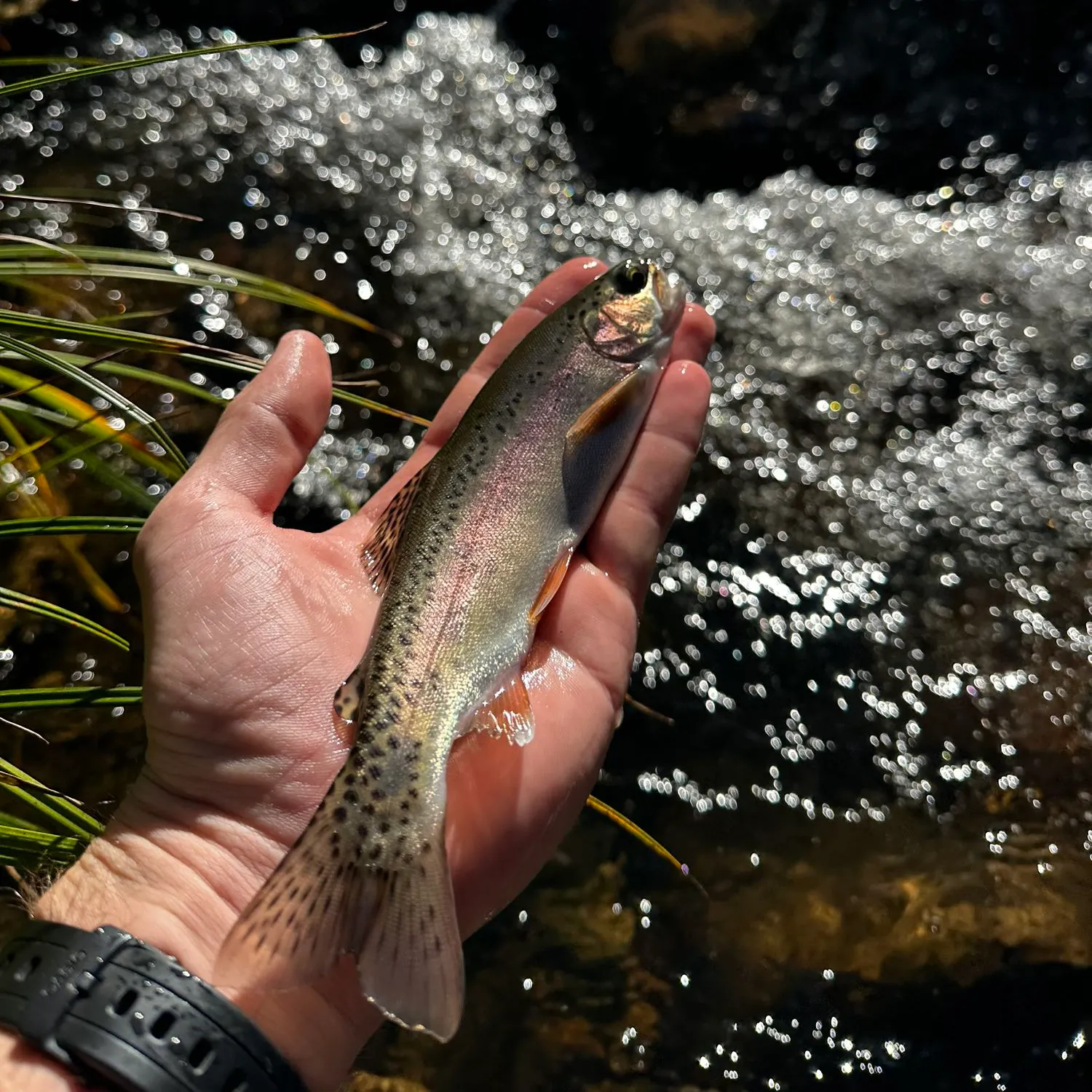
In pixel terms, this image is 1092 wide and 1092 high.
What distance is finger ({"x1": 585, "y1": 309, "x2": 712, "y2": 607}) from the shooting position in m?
3.34

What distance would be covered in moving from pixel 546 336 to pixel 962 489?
289 centimetres

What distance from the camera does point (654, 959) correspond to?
149 inches

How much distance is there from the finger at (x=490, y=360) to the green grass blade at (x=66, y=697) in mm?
1080

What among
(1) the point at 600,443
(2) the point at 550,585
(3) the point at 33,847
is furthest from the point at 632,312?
(3) the point at 33,847

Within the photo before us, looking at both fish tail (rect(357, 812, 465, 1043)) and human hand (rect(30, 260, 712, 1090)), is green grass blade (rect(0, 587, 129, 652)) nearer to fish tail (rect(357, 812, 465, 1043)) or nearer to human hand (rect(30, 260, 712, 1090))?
human hand (rect(30, 260, 712, 1090))

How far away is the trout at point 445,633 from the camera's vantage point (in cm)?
216

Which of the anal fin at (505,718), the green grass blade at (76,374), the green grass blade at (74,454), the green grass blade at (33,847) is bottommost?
the green grass blade at (33,847)

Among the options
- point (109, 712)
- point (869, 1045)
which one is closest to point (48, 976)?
point (109, 712)

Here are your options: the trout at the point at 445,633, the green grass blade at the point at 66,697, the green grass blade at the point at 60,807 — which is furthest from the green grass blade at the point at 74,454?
the green grass blade at the point at 60,807

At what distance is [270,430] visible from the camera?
2.92 meters

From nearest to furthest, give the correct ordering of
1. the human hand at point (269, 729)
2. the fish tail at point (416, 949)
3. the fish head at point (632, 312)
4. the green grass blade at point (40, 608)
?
1. the fish tail at point (416, 949)
2. the human hand at point (269, 729)
3. the green grass blade at point (40, 608)
4. the fish head at point (632, 312)

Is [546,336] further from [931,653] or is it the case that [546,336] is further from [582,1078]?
[582,1078]

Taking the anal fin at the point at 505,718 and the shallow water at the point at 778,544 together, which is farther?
the shallow water at the point at 778,544

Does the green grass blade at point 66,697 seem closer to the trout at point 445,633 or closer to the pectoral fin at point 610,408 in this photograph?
the trout at point 445,633
